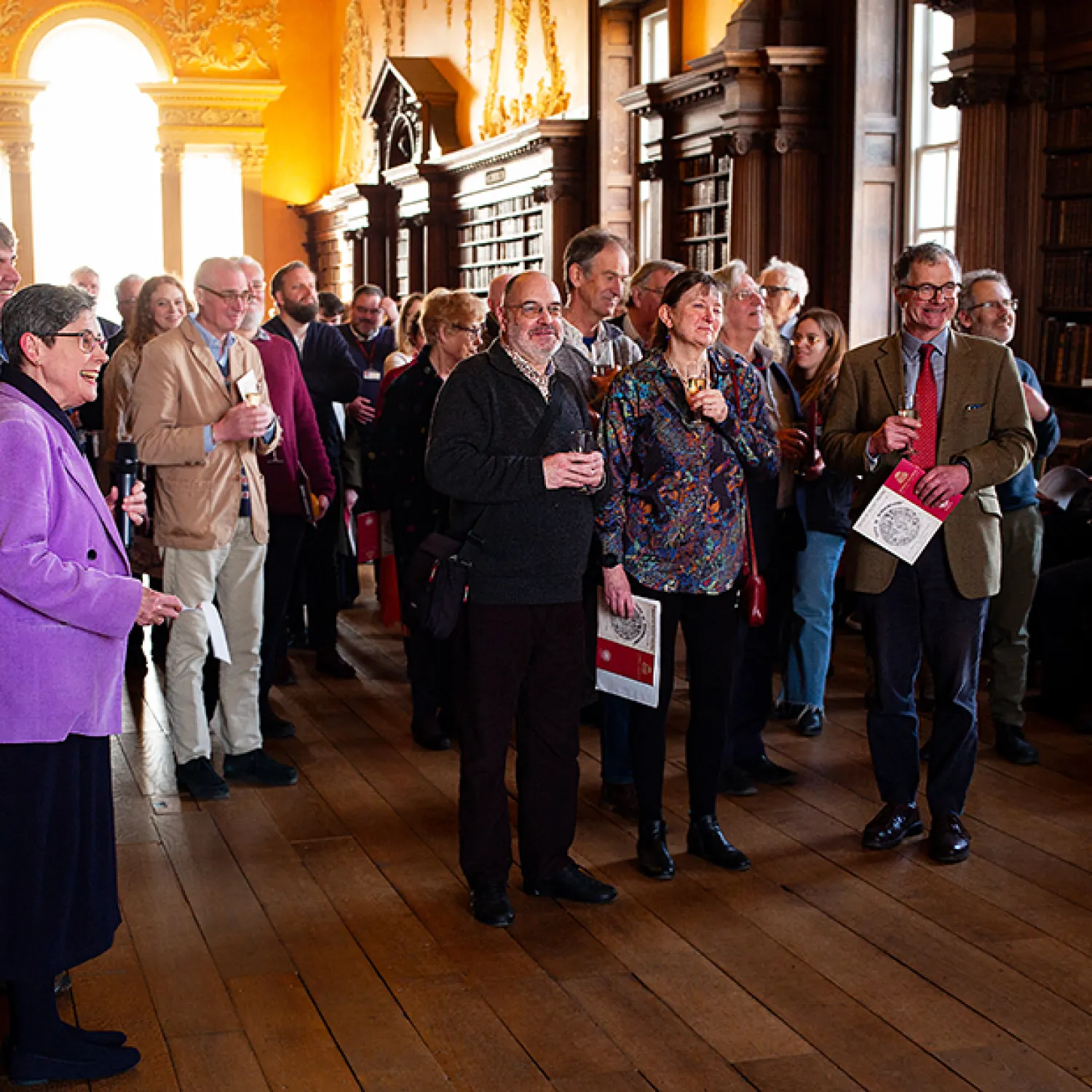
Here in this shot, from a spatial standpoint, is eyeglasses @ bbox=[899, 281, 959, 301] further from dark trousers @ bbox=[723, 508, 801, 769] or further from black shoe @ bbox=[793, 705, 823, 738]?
black shoe @ bbox=[793, 705, 823, 738]

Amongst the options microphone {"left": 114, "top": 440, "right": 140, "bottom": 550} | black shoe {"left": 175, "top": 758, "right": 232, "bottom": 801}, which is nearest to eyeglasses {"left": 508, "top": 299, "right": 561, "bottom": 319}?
microphone {"left": 114, "top": 440, "right": 140, "bottom": 550}

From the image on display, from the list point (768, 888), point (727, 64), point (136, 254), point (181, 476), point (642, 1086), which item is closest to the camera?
point (642, 1086)

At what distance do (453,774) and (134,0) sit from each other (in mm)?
19858


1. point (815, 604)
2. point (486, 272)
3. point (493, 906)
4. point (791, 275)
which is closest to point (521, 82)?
point (486, 272)

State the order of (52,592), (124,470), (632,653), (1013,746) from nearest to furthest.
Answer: (52,592) < (124,470) < (632,653) < (1013,746)

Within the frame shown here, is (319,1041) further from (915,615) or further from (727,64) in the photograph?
(727,64)

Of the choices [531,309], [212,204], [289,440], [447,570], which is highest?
[212,204]

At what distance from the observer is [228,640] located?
5000mm

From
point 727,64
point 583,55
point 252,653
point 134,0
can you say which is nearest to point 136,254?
point 134,0

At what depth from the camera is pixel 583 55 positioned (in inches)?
511

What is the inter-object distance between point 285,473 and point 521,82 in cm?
1046

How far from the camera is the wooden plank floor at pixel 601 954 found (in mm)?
3090

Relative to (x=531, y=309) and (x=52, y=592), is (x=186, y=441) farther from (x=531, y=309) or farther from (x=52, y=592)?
(x=52, y=592)

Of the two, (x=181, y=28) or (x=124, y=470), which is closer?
(x=124, y=470)
